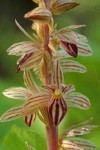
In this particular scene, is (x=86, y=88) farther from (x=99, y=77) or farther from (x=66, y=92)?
(x=66, y=92)

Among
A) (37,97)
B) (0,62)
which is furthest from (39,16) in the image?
(0,62)

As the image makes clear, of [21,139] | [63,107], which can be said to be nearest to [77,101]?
[63,107]

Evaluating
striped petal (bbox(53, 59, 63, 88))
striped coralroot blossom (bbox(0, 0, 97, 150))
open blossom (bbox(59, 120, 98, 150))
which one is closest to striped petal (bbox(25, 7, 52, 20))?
striped coralroot blossom (bbox(0, 0, 97, 150))

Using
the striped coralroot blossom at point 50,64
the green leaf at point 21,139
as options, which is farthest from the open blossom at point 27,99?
the green leaf at point 21,139

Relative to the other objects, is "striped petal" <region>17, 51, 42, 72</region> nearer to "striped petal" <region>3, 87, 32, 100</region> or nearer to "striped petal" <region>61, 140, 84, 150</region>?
"striped petal" <region>3, 87, 32, 100</region>

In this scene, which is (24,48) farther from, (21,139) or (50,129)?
(21,139)

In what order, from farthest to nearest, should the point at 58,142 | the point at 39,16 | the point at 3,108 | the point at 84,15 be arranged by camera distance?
the point at 84,15
the point at 3,108
the point at 58,142
the point at 39,16

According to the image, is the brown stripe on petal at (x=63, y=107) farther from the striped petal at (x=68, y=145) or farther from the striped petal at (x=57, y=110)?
the striped petal at (x=68, y=145)
